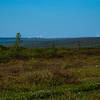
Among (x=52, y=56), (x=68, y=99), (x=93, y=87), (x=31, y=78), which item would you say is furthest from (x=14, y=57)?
(x=68, y=99)

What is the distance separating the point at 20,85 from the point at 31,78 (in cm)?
120

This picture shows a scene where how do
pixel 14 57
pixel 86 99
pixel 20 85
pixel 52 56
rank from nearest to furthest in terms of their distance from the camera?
pixel 86 99, pixel 20 85, pixel 14 57, pixel 52 56

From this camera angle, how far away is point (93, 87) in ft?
32.1

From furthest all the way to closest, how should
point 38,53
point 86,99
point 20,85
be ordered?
point 38,53 → point 20,85 → point 86,99

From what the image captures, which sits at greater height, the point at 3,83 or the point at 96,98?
the point at 96,98

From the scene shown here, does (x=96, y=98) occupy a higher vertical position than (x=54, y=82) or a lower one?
higher

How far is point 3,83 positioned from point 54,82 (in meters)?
3.16

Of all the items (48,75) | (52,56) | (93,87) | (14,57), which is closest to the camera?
(93,87)

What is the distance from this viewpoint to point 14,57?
103 ft

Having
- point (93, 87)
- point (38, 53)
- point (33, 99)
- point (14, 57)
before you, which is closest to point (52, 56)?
point (38, 53)

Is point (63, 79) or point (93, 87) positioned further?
point (63, 79)

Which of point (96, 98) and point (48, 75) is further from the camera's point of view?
point (48, 75)

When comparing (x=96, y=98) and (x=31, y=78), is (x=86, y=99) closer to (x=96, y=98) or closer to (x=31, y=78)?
(x=96, y=98)

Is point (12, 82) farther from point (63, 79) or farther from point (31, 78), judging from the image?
point (63, 79)
